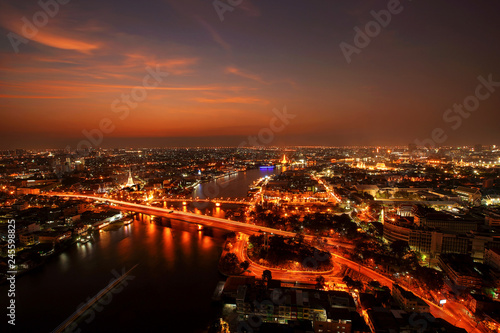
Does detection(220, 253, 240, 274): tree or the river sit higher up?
detection(220, 253, 240, 274): tree

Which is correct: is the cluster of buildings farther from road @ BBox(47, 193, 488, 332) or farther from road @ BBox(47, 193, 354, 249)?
road @ BBox(47, 193, 354, 249)

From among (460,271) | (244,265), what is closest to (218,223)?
(244,265)

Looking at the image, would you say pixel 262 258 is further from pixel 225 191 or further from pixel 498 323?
pixel 225 191

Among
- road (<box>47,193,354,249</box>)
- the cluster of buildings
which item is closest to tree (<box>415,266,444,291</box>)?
the cluster of buildings

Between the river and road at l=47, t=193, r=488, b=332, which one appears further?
the river

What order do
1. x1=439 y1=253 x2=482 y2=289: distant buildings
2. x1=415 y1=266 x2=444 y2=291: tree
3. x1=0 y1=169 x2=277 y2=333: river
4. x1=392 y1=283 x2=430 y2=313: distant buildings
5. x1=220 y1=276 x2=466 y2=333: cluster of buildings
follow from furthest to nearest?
x1=439 y1=253 x2=482 y2=289: distant buildings
x1=415 y1=266 x2=444 y2=291: tree
x1=0 y1=169 x2=277 y2=333: river
x1=392 y1=283 x2=430 y2=313: distant buildings
x1=220 y1=276 x2=466 y2=333: cluster of buildings

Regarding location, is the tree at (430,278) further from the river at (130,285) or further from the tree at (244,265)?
the river at (130,285)

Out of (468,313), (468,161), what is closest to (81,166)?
(468,313)

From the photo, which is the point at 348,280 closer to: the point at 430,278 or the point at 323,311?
the point at 323,311

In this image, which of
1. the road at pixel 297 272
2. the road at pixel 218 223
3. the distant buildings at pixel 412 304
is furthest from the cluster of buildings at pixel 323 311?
the road at pixel 218 223
